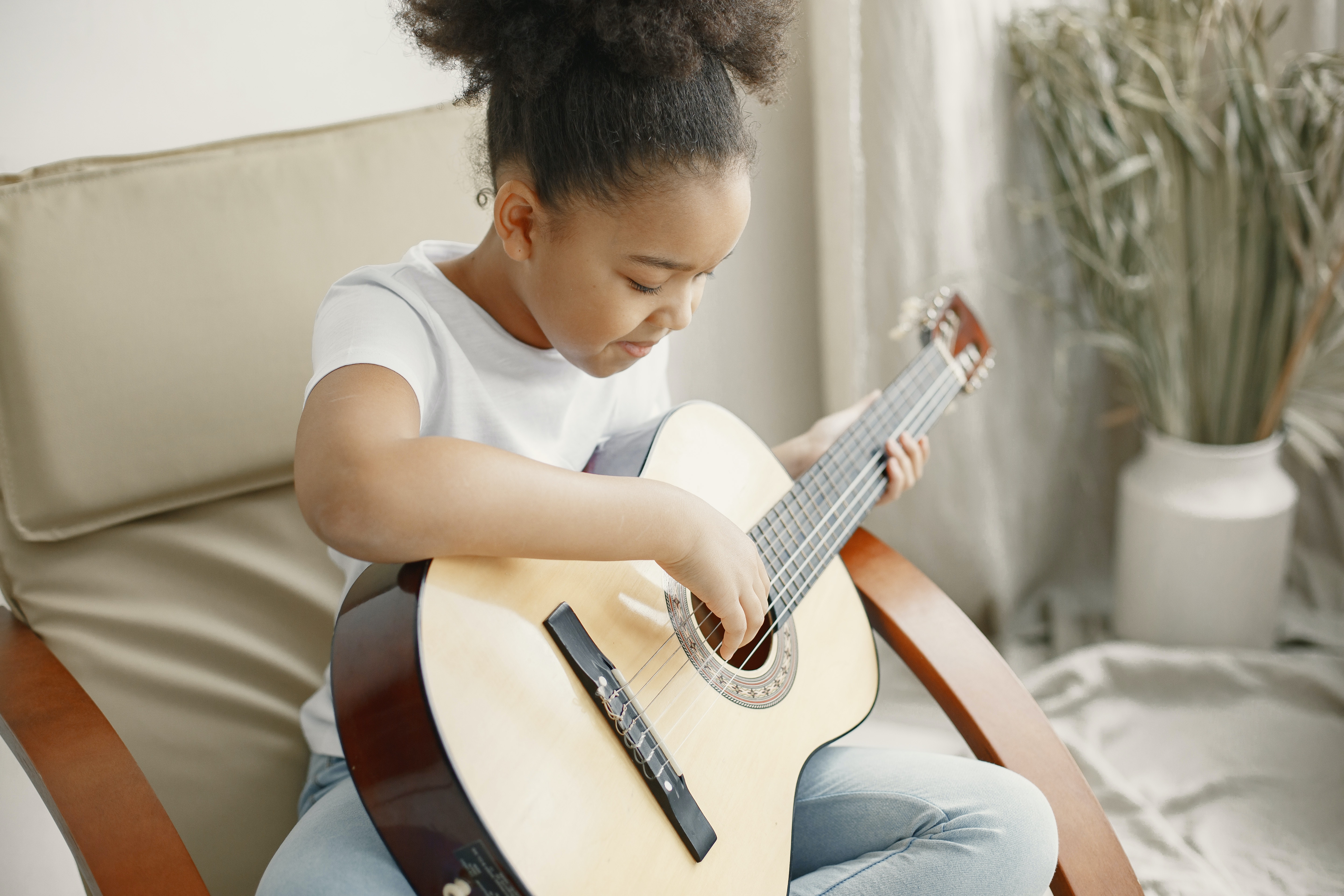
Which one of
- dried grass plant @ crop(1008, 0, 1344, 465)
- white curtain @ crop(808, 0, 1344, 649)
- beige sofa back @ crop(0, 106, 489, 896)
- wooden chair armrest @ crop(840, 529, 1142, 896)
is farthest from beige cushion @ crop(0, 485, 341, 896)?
dried grass plant @ crop(1008, 0, 1344, 465)

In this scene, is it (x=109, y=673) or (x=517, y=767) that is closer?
(x=517, y=767)

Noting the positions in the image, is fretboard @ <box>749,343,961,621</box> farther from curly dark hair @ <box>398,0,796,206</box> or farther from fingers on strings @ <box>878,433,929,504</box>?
curly dark hair @ <box>398,0,796,206</box>

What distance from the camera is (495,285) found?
33.3 inches

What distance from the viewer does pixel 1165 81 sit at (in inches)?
52.7

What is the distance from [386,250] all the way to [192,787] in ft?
1.91

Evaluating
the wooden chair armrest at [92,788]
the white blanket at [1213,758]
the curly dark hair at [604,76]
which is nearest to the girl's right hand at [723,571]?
the curly dark hair at [604,76]

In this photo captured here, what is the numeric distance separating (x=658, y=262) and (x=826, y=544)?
37 cm

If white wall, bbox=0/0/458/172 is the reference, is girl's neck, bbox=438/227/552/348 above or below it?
below

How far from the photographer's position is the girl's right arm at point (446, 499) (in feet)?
2.06

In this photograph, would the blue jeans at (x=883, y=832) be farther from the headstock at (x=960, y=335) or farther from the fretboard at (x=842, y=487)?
the headstock at (x=960, y=335)

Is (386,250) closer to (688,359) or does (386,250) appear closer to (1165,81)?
(688,359)

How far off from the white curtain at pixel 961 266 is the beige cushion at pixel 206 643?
95 centimetres

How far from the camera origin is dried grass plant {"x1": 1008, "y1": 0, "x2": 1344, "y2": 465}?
1.37 meters

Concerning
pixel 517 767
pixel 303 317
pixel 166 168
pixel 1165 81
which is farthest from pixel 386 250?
pixel 1165 81
